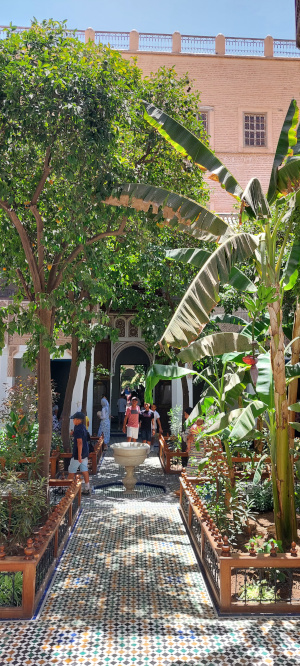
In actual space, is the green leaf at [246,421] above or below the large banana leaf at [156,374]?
below

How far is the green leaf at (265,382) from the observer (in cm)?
548

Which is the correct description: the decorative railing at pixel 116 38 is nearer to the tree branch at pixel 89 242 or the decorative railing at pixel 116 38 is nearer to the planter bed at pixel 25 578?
the tree branch at pixel 89 242

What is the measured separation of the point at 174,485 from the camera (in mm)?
10688

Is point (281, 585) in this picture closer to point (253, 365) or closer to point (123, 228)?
point (253, 365)

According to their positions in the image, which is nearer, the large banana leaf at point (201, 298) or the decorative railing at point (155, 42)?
the large banana leaf at point (201, 298)

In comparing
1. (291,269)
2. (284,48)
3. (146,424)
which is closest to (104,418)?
(146,424)

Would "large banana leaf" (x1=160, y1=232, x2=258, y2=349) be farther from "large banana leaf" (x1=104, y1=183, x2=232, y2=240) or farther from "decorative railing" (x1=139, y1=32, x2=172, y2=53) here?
"decorative railing" (x1=139, y1=32, x2=172, y2=53)

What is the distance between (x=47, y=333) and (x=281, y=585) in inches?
151

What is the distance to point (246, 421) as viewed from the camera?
5.66 meters

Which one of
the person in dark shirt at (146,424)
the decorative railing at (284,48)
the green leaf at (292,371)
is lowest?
the person in dark shirt at (146,424)

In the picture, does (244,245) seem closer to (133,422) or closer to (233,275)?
(233,275)

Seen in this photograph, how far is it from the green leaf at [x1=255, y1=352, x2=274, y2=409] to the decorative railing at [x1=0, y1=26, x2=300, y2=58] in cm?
1783

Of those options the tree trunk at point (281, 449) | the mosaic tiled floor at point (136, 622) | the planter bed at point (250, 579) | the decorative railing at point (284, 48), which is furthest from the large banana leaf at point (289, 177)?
the decorative railing at point (284, 48)

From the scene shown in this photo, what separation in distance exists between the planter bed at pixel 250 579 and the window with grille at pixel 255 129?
17487 mm
